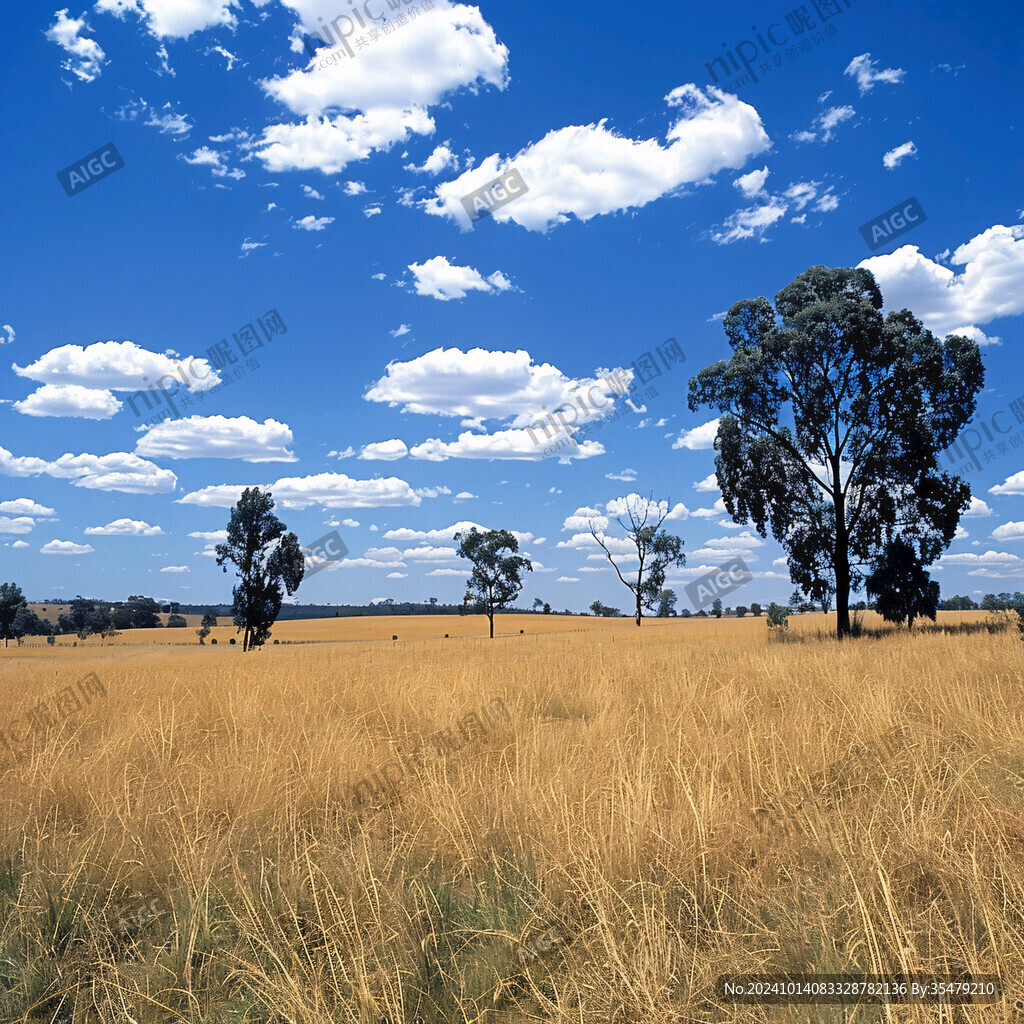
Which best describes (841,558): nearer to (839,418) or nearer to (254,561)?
(839,418)

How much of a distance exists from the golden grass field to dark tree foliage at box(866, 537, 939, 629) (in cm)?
2387

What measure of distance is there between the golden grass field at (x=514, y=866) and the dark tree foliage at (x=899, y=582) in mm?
23874

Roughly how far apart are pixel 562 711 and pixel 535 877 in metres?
4.57

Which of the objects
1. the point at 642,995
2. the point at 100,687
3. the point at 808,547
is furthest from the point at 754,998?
the point at 808,547

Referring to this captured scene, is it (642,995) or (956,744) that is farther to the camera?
(956,744)

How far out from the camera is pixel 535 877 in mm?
3609

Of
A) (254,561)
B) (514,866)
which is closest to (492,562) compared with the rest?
(254,561)

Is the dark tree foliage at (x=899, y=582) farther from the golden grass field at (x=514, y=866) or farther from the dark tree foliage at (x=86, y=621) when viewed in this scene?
the dark tree foliage at (x=86, y=621)

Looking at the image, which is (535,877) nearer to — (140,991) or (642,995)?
(642,995)

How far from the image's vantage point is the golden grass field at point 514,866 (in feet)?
9.19

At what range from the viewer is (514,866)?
367 centimetres

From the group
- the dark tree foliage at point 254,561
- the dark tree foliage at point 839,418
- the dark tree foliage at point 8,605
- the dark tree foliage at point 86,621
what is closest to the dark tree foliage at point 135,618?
the dark tree foliage at point 86,621

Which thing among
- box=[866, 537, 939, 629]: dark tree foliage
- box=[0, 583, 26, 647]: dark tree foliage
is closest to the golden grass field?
box=[866, 537, 939, 629]: dark tree foliage

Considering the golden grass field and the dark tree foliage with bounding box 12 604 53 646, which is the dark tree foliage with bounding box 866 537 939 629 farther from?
the dark tree foliage with bounding box 12 604 53 646
